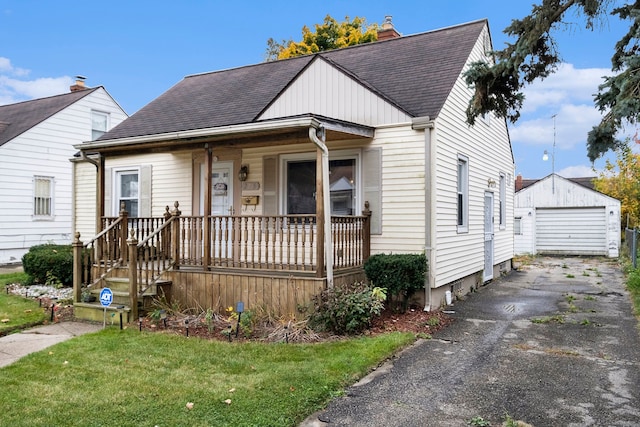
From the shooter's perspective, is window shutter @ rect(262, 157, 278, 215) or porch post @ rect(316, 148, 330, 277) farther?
window shutter @ rect(262, 157, 278, 215)

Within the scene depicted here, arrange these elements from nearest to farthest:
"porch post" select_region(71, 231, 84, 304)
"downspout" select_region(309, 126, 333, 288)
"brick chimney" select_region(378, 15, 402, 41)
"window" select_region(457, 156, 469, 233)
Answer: "downspout" select_region(309, 126, 333, 288) < "porch post" select_region(71, 231, 84, 304) < "window" select_region(457, 156, 469, 233) < "brick chimney" select_region(378, 15, 402, 41)

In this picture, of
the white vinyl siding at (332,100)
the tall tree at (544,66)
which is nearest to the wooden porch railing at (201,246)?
the white vinyl siding at (332,100)

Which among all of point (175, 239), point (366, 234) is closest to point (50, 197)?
point (175, 239)

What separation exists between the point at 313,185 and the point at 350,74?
2.27 m

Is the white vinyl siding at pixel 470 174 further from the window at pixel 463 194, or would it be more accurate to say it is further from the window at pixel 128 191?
the window at pixel 128 191

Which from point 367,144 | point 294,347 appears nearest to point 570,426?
point 294,347

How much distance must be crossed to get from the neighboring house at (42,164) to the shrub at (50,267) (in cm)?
528

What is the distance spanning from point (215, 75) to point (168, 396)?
12.1 metres

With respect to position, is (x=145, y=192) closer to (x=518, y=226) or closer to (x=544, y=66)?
(x=544, y=66)

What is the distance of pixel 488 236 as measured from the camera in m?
12.9

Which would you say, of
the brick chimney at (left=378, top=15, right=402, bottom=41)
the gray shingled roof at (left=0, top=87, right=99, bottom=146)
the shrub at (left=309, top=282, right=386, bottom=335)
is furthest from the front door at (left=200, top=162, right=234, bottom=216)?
the gray shingled roof at (left=0, top=87, right=99, bottom=146)

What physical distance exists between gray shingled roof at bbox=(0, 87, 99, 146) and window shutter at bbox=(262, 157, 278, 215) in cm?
Answer: 1062

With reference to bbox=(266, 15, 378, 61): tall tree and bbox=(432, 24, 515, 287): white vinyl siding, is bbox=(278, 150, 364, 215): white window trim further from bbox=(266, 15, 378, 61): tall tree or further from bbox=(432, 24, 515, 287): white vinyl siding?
bbox=(266, 15, 378, 61): tall tree

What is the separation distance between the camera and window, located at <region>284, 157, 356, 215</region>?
9.35m
